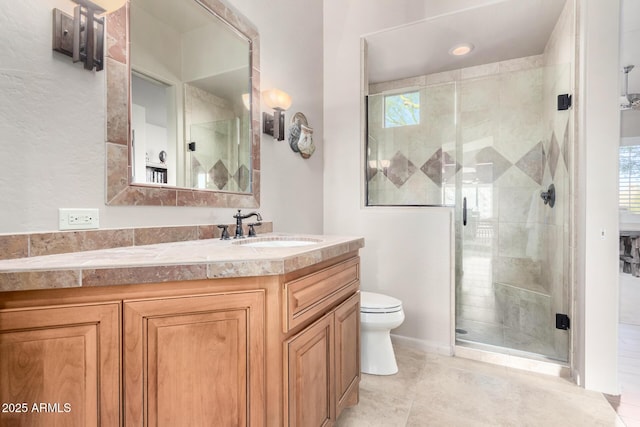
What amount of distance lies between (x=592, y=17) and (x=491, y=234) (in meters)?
1.53

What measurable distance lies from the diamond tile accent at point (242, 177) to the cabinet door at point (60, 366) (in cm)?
107

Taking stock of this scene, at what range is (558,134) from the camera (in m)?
2.16

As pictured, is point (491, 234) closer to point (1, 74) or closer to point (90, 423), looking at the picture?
point (90, 423)

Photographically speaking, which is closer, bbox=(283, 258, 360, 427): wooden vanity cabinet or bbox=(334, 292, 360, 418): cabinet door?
bbox=(283, 258, 360, 427): wooden vanity cabinet

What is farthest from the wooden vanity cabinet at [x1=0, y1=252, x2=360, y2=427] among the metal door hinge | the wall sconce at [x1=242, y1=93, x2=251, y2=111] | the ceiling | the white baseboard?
the ceiling

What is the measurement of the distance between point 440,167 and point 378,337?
146 centimetres

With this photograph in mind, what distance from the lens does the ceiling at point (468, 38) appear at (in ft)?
7.04

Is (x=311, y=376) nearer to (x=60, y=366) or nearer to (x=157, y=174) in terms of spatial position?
(x=60, y=366)

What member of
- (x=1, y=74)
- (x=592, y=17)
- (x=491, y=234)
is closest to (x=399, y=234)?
(x=491, y=234)

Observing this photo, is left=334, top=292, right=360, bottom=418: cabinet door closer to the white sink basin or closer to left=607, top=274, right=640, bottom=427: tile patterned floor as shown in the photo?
the white sink basin

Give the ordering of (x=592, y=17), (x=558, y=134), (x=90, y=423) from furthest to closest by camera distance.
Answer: (x=558, y=134)
(x=592, y=17)
(x=90, y=423)

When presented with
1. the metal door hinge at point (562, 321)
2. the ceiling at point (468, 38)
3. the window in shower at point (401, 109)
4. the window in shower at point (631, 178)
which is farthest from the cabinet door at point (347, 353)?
the window in shower at point (631, 178)

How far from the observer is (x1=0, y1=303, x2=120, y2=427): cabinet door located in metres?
0.72

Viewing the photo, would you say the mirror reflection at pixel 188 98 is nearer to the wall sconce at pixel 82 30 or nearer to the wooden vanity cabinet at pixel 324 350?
the wall sconce at pixel 82 30
